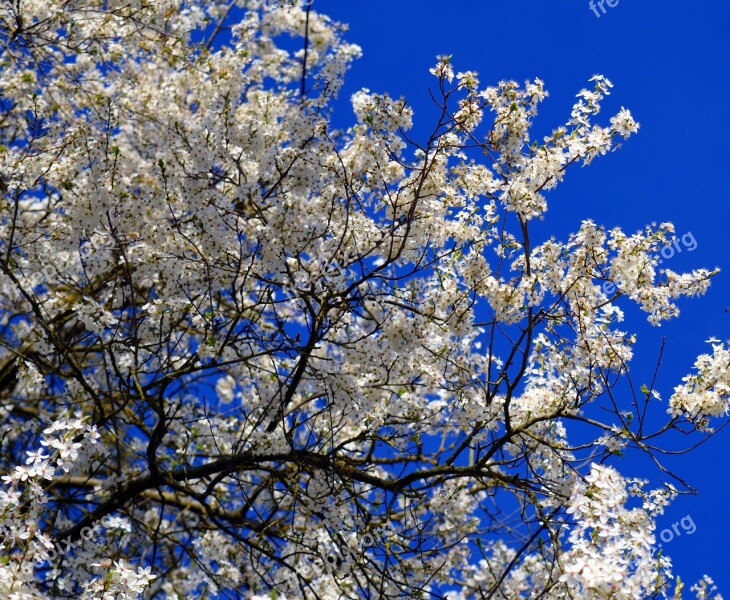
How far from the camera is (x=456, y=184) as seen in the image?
20.6 feet

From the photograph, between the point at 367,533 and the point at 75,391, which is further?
the point at 75,391

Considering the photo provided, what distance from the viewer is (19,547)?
447 centimetres

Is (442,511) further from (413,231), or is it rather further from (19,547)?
(19,547)

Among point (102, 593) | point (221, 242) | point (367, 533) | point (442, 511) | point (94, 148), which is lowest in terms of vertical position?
point (102, 593)

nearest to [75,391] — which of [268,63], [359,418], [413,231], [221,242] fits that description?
[221,242]

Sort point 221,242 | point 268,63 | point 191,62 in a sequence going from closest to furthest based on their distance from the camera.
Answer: point 221,242 < point 191,62 < point 268,63

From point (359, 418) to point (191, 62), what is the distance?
164 inches

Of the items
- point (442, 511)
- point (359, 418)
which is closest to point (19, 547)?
point (359, 418)

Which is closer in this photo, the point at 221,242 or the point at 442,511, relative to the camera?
the point at 221,242

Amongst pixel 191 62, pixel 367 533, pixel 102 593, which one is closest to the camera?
pixel 102 593

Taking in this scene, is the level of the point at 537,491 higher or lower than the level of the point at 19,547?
higher

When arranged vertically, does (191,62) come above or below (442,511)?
above

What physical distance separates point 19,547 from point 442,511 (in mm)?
3346

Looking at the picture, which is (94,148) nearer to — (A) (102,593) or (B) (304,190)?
(B) (304,190)
